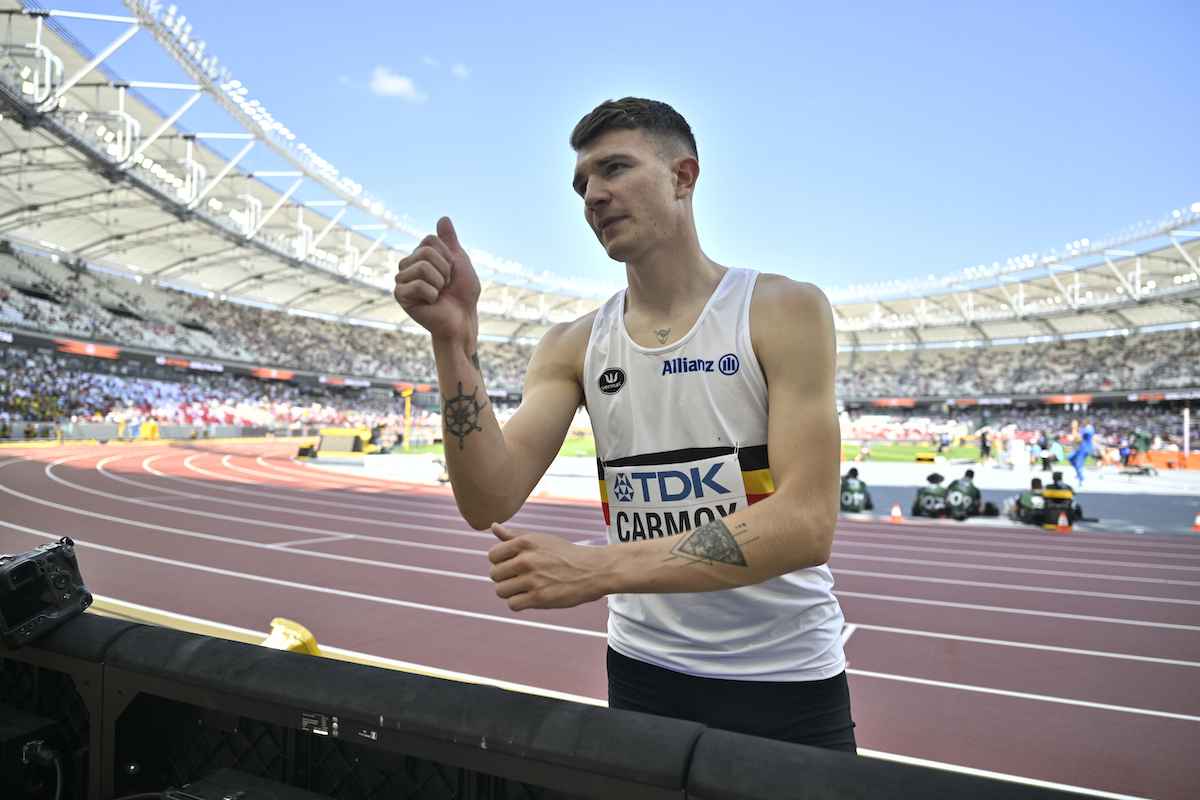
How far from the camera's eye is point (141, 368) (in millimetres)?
40344

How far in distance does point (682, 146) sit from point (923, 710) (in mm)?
4063

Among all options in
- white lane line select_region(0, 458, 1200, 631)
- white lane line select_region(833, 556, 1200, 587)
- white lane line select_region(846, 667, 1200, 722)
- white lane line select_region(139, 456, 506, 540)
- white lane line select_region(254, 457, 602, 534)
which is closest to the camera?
white lane line select_region(846, 667, 1200, 722)

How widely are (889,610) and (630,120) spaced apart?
20.7 ft

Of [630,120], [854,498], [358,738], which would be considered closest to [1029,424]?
[854,498]

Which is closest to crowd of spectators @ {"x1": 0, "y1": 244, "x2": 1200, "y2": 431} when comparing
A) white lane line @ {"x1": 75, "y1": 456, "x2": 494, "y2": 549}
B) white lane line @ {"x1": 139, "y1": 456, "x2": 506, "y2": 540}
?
white lane line @ {"x1": 139, "y1": 456, "x2": 506, "y2": 540}

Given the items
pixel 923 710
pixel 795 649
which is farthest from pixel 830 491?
pixel 923 710

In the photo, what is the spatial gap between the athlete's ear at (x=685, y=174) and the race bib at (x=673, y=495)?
620 millimetres

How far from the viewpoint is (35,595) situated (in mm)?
2045

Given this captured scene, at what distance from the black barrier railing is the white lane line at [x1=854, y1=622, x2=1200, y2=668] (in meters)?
5.30

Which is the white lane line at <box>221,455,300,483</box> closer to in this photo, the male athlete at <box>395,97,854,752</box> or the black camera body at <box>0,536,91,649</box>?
the black camera body at <box>0,536,91,649</box>

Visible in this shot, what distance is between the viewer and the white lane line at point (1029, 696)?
4.33 m

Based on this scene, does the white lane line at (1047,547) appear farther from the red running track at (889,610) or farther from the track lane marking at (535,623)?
the track lane marking at (535,623)

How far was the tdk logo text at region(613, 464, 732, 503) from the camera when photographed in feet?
5.16

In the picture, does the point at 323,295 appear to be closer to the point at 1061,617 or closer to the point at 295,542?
the point at 295,542
